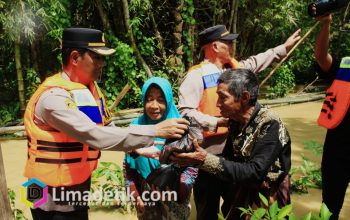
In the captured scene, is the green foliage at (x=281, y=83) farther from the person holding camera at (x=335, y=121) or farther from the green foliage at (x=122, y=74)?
the person holding camera at (x=335, y=121)

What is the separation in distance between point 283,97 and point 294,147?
18.7 ft

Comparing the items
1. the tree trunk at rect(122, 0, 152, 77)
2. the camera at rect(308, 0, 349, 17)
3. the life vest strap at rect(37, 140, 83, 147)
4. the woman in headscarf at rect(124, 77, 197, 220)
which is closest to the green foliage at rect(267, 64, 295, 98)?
the tree trunk at rect(122, 0, 152, 77)

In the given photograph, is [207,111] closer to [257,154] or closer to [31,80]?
[257,154]

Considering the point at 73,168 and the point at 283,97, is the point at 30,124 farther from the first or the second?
the point at 283,97

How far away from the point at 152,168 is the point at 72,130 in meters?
0.80

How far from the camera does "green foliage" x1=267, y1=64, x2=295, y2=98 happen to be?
470 inches

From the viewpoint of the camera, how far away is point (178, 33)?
9688mm

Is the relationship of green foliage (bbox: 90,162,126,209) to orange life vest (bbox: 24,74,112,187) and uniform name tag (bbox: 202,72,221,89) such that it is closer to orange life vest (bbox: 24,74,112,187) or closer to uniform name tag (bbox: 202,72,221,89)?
uniform name tag (bbox: 202,72,221,89)

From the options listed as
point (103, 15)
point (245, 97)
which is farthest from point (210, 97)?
point (103, 15)

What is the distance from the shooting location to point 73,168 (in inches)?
84.1

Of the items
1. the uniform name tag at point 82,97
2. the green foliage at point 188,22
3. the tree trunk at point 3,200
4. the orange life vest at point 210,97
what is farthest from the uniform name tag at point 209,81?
the green foliage at point 188,22

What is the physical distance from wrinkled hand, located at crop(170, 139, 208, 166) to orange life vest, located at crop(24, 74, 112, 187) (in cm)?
64

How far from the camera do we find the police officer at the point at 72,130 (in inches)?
78.6

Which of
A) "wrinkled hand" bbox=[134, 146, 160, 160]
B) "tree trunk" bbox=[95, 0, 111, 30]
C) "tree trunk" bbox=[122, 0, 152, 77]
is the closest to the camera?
"wrinkled hand" bbox=[134, 146, 160, 160]
